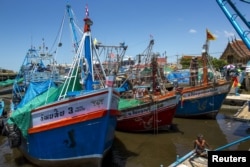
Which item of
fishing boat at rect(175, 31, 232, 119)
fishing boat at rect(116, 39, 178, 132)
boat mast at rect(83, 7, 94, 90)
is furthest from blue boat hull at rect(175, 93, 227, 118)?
boat mast at rect(83, 7, 94, 90)

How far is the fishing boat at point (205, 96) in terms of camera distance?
2012cm

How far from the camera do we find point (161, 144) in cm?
1523

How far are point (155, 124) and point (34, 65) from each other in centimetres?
1216

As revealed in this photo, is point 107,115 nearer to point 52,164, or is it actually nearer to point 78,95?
point 78,95

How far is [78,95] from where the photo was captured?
10.6 metres

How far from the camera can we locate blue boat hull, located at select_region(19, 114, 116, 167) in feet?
34.7

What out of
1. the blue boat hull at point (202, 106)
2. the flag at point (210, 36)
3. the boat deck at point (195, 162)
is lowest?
the boat deck at point (195, 162)

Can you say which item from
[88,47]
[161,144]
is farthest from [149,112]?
[88,47]

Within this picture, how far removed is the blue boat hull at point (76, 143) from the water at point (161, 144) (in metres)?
1.63

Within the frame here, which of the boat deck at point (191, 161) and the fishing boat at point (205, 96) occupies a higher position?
the fishing boat at point (205, 96)

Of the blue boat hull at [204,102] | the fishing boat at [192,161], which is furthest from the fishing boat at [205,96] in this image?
the fishing boat at [192,161]

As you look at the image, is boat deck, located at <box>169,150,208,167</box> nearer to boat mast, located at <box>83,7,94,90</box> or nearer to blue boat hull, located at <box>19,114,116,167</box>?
blue boat hull, located at <box>19,114,116,167</box>

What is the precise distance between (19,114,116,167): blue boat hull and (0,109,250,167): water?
1.63 m

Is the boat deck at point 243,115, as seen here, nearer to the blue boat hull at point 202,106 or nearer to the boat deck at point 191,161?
the blue boat hull at point 202,106
